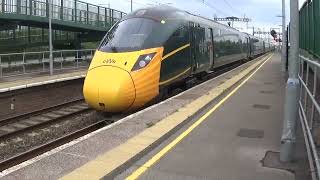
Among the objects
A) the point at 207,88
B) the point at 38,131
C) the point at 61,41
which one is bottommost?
the point at 38,131

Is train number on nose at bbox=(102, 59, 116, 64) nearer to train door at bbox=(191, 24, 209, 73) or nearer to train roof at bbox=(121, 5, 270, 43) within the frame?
train roof at bbox=(121, 5, 270, 43)

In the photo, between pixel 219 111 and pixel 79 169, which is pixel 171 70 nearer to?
pixel 219 111

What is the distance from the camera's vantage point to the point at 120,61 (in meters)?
12.7

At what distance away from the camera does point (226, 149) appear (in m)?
8.19

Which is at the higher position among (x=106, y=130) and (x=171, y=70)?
(x=171, y=70)

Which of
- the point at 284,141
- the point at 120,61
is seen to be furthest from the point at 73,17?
the point at 284,141

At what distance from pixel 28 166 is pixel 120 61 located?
20.8 ft

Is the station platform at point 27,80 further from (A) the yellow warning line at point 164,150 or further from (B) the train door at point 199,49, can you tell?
(A) the yellow warning line at point 164,150

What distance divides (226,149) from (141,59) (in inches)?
210

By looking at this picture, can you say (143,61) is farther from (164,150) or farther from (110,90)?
(164,150)

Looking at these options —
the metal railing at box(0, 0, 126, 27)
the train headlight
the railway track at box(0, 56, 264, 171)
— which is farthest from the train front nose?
the metal railing at box(0, 0, 126, 27)

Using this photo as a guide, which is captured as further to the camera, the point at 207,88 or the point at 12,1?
the point at 12,1

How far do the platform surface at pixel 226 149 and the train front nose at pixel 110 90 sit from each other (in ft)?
7.03

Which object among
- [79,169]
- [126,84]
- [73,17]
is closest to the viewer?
[79,169]
